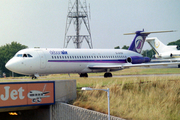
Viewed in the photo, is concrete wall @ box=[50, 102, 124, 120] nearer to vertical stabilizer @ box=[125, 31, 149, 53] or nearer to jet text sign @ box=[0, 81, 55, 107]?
jet text sign @ box=[0, 81, 55, 107]

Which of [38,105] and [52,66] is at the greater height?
[52,66]

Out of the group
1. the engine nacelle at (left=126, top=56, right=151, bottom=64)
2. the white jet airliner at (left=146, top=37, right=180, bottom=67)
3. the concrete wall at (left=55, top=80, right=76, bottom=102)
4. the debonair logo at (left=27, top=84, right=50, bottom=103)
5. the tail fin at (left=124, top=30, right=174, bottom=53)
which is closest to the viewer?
the debonair logo at (left=27, top=84, right=50, bottom=103)

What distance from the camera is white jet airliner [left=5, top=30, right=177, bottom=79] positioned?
1085 inches

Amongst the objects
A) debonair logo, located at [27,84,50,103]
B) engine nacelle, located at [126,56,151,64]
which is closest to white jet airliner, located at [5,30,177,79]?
engine nacelle, located at [126,56,151,64]

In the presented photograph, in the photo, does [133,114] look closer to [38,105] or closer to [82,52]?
[38,105]

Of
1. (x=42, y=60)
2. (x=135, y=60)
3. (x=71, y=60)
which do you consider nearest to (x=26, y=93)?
(x=42, y=60)

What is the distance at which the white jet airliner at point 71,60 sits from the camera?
27.5 metres

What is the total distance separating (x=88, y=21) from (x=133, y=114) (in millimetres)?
50171

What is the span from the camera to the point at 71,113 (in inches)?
736

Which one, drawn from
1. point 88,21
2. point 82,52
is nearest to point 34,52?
point 82,52

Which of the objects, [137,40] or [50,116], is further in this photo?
[137,40]

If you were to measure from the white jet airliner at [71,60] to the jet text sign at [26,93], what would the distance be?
8329 millimetres

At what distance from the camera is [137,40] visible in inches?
1574

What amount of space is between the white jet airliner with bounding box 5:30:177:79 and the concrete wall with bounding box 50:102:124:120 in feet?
28.3
